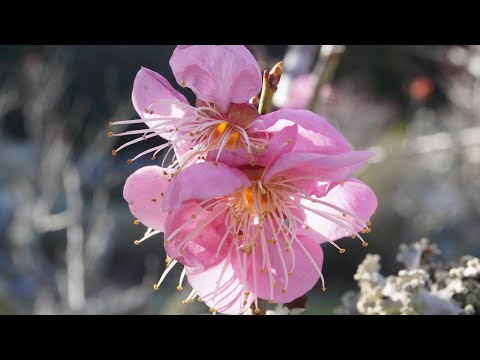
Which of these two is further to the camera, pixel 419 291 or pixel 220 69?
pixel 419 291

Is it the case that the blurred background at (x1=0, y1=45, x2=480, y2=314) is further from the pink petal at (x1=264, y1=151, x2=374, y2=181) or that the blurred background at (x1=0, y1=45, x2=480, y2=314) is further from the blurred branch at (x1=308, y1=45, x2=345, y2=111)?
the pink petal at (x1=264, y1=151, x2=374, y2=181)

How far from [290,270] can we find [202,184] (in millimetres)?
126

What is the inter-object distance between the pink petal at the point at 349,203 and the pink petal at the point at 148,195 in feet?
0.39

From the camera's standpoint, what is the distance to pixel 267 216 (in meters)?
0.49

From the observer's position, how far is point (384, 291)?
0.58 meters

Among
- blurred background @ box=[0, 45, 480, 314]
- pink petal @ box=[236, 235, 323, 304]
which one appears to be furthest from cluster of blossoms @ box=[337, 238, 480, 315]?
blurred background @ box=[0, 45, 480, 314]

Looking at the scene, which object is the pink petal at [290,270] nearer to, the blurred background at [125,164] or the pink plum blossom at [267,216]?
the pink plum blossom at [267,216]

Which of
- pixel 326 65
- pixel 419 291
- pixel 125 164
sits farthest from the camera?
pixel 125 164

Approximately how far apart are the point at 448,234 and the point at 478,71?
6.89ft

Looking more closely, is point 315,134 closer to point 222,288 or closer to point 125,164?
point 222,288

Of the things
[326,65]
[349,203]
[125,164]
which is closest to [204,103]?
[349,203]

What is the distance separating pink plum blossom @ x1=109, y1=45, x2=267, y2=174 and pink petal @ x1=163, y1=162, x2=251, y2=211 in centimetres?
2
